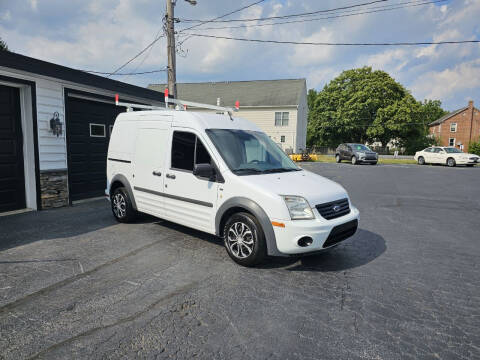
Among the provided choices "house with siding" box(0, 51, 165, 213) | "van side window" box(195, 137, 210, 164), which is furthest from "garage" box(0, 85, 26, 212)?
"van side window" box(195, 137, 210, 164)

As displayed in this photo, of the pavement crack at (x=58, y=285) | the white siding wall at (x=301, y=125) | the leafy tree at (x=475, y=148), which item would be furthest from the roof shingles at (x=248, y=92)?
the pavement crack at (x=58, y=285)

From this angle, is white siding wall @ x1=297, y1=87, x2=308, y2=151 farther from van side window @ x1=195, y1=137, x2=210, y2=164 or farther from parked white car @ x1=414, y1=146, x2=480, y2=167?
van side window @ x1=195, y1=137, x2=210, y2=164

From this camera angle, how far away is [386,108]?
43812 mm

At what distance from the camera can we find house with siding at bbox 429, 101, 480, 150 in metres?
54.8

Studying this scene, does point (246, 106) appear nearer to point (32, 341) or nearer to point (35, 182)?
point (35, 182)

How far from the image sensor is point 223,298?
3.55 meters

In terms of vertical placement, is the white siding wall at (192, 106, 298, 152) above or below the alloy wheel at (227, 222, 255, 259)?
above

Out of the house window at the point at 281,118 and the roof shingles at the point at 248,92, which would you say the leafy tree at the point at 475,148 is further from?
the house window at the point at 281,118

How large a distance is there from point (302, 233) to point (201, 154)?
200cm

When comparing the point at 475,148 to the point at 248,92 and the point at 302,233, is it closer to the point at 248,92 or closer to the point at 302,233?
the point at 248,92

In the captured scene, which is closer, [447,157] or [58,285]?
[58,285]

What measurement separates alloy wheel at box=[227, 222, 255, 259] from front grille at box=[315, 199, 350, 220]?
3.25 ft

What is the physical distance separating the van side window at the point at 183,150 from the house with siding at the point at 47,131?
4581 millimetres

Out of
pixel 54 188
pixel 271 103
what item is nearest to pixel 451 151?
pixel 271 103
